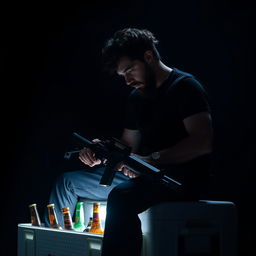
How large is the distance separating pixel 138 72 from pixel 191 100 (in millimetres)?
320

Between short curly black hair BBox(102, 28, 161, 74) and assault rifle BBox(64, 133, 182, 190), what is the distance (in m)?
0.37

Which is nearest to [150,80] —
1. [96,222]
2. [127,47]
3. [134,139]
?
[127,47]

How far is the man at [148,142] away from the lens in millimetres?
1454

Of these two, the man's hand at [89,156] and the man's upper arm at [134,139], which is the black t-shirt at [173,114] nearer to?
the man's upper arm at [134,139]

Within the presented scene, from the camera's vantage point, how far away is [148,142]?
1744 millimetres

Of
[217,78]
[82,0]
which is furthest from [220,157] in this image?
[82,0]

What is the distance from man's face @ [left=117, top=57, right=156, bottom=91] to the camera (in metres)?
1.78

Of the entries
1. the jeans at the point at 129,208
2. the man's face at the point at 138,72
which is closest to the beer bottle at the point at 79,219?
the jeans at the point at 129,208

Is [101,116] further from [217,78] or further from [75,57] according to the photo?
[217,78]

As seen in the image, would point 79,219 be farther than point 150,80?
Yes

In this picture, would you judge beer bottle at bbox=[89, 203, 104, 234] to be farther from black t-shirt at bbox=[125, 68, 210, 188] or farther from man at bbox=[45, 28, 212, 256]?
black t-shirt at bbox=[125, 68, 210, 188]

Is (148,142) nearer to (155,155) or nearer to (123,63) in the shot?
(155,155)

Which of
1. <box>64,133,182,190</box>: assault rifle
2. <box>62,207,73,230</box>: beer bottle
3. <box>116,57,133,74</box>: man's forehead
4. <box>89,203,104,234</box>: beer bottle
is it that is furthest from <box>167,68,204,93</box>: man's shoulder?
<box>62,207,73,230</box>: beer bottle

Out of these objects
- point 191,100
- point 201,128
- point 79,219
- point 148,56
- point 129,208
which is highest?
point 148,56
